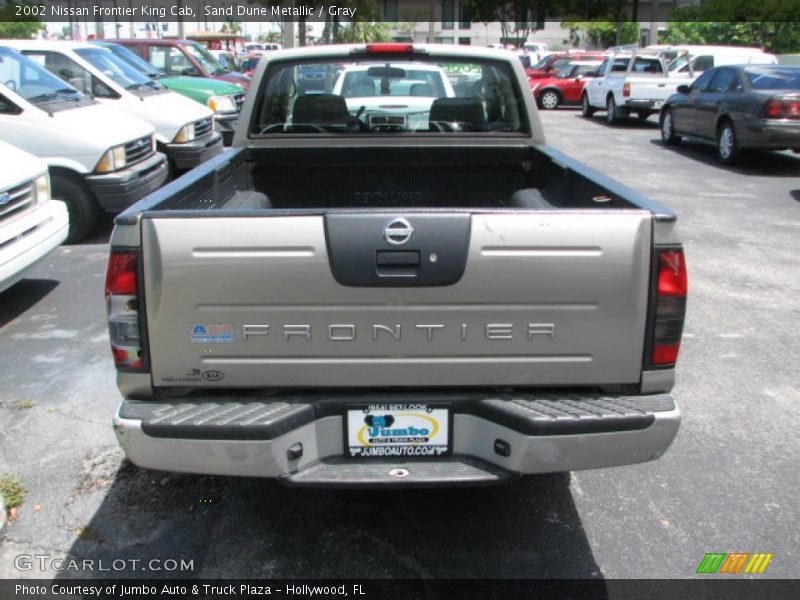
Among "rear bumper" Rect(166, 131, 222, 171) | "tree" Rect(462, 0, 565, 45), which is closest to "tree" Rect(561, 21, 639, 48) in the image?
"tree" Rect(462, 0, 565, 45)

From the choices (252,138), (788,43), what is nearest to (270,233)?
(252,138)

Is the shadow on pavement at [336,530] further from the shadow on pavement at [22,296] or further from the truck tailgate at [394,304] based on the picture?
the shadow on pavement at [22,296]

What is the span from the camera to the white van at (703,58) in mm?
20141

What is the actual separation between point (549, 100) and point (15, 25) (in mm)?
32129

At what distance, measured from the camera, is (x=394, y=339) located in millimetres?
2682

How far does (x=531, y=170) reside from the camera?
4531 millimetres

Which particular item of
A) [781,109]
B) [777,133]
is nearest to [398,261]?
[777,133]

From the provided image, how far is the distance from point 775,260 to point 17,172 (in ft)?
22.3

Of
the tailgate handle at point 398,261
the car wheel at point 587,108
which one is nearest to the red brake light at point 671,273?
the tailgate handle at point 398,261

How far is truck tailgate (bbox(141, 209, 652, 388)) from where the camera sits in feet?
8.52

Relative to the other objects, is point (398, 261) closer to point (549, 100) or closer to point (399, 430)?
point (399, 430)

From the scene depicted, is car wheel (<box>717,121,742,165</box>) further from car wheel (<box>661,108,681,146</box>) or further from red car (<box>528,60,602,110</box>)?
red car (<box>528,60,602,110</box>)

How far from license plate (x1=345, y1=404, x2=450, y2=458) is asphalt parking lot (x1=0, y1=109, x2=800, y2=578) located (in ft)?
1.91

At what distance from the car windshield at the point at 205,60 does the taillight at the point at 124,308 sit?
13833mm
